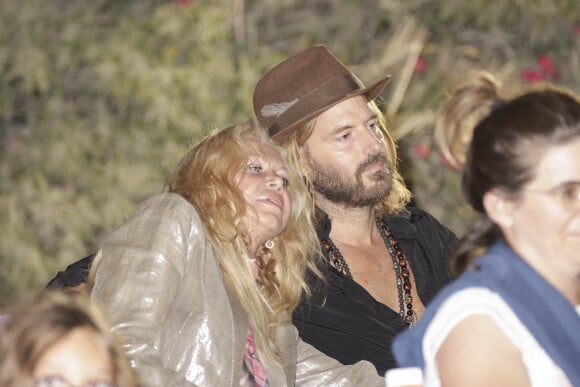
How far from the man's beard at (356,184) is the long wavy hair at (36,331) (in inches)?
74.8

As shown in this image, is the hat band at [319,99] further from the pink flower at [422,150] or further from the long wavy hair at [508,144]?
the pink flower at [422,150]

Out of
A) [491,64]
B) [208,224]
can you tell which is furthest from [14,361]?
[491,64]

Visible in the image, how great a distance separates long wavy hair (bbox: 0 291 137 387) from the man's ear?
29.8 inches

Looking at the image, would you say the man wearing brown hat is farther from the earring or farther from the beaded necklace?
the earring

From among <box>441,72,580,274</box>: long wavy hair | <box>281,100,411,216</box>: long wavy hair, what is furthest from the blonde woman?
<box>441,72,580,274</box>: long wavy hair

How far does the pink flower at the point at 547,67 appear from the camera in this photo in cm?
543

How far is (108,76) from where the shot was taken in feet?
16.2

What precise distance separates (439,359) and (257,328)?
1.24 m

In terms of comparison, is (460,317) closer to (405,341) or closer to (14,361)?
(405,341)

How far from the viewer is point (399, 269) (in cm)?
365

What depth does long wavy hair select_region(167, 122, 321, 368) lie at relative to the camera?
297 centimetres

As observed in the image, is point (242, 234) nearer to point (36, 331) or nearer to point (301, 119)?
point (301, 119)

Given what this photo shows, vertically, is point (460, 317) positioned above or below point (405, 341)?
above

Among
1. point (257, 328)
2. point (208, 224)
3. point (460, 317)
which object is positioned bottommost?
point (257, 328)
